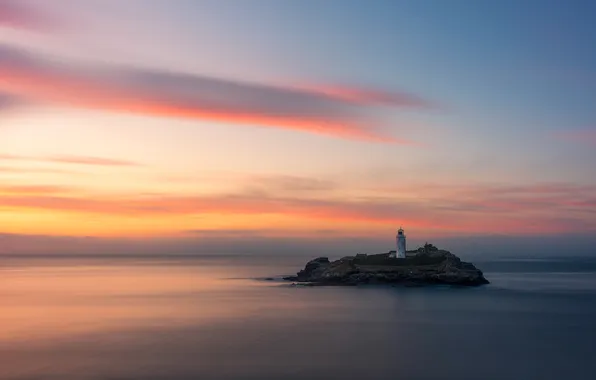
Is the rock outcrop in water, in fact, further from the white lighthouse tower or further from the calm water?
the calm water

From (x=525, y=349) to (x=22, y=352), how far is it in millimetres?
30284

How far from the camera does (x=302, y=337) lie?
43719mm

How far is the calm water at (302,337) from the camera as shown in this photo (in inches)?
1291

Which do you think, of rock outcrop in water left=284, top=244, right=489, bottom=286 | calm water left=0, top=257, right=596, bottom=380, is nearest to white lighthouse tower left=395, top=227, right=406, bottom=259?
rock outcrop in water left=284, top=244, right=489, bottom=286

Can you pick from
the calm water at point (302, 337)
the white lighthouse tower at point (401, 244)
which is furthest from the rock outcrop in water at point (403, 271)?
the calm water at point (302, 337)

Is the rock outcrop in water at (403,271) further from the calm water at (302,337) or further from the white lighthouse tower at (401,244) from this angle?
the calm water at (302,337)

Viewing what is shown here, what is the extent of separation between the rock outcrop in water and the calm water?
38.9 ft

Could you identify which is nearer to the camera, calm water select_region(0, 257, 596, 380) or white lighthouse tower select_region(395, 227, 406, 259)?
calm water select_region(0, 257, 596, 380)

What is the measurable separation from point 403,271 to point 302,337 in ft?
161

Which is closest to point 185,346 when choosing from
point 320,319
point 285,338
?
point 285,338

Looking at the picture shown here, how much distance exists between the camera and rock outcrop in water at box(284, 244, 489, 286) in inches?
3526

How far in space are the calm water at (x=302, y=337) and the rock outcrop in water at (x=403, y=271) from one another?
11.9m

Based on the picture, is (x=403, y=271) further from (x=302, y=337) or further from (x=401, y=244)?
(x=302, y=337)

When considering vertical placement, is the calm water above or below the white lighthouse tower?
below
